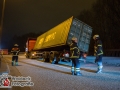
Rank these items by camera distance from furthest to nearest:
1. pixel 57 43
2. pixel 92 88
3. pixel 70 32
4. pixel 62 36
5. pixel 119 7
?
pixel 119 7
pixel 57 43
pixel 62 36
pixel 70 32
pixel 92 88

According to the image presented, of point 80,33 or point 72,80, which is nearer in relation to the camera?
point 72,80

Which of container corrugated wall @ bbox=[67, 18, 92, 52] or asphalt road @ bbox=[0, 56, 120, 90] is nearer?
asphalt road @ bbox=[0, 56, 120, 90]

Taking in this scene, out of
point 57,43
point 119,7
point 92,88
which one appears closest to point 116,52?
point 119,7

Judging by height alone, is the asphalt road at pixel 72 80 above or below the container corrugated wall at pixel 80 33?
below

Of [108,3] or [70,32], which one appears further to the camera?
[108,3]

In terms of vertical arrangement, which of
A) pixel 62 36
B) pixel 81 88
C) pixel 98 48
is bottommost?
pixel 81 88

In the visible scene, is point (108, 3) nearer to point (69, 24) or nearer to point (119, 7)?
point (119, 7)

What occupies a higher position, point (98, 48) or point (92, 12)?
point (92, 12)

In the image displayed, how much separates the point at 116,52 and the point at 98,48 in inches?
890

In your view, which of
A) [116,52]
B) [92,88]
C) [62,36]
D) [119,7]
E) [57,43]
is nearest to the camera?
[92,88]

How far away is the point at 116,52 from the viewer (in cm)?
3222

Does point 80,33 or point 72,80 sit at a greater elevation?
point 80,33

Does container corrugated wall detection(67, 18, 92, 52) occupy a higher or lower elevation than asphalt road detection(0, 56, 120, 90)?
higher

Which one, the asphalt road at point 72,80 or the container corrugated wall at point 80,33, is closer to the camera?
the asphalt road at point 72,80
